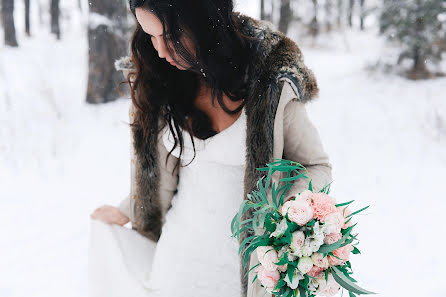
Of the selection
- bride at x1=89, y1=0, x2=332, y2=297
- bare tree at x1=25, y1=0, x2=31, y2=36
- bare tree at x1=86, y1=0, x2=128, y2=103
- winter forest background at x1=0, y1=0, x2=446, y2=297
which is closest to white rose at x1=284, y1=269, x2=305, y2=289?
bride at x1=89, y1=0, x2=332, y2=297

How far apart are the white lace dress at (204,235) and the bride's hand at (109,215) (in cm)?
32

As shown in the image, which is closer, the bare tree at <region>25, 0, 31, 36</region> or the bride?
the bride

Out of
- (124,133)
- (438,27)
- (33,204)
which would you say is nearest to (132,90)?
(33,204)

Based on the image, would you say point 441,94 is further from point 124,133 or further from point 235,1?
point 235,1

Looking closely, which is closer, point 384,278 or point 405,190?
point 384,278

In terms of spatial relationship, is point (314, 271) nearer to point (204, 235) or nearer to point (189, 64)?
point (204, 235)

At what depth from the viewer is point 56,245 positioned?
3299 millimetres

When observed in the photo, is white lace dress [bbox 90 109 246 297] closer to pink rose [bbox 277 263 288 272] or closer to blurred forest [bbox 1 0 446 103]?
pink rose [bbox 277 263 288 272]

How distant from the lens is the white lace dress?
1.79 meters

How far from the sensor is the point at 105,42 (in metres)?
5.94

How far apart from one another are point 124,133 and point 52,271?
2820 millimetres

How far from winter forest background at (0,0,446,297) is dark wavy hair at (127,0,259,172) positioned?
0.71ft

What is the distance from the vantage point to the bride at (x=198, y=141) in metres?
1.53

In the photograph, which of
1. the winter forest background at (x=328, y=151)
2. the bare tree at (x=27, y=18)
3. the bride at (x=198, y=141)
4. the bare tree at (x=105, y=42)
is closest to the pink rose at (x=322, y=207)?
the bride at (x=198, y=141)
